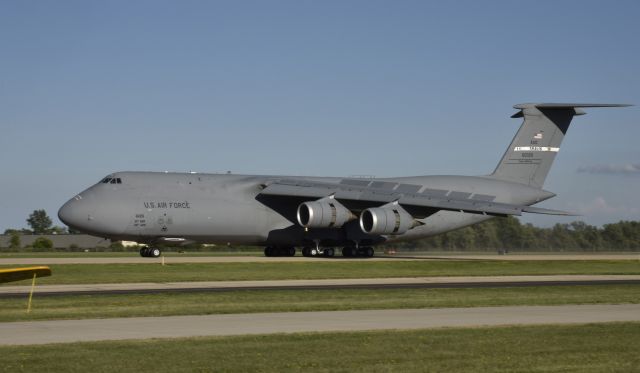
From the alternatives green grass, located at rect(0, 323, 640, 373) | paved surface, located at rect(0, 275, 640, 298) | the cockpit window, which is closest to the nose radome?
the cockpit window

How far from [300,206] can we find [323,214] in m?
1.37

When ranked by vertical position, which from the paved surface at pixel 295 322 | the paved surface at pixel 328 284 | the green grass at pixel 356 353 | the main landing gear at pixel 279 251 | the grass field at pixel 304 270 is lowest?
the green grass at pixel 356 353

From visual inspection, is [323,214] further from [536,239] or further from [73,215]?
[536,239]

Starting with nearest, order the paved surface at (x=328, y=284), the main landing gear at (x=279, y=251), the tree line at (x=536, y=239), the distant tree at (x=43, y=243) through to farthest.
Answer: the paved surface at (x=328, y=284), the main landing gear at (x=279, y=251), the tree line at (x=536, y=239), the distant tree at (x=43, y=243)

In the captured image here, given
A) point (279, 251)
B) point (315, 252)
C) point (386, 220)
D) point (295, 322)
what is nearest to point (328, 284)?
→ point (295, 322)

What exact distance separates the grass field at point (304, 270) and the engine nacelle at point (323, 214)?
4826 mm

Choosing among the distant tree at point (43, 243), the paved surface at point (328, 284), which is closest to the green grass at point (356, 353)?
the paved surface at point (328, 284)

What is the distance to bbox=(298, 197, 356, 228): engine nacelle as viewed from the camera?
51406mm

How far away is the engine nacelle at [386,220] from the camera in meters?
51.2

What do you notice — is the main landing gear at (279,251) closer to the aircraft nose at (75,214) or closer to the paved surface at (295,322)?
the aircraft nose at (75,214)

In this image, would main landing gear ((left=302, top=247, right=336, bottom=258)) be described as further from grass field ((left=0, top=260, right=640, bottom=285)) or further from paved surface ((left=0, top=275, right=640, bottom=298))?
paved surface ((left=0, top=275, right=640, bottom=298))

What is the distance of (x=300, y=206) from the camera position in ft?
171

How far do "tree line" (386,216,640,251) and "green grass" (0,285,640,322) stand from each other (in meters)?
50.8

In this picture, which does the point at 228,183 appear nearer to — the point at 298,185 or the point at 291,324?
the point at 298,185
